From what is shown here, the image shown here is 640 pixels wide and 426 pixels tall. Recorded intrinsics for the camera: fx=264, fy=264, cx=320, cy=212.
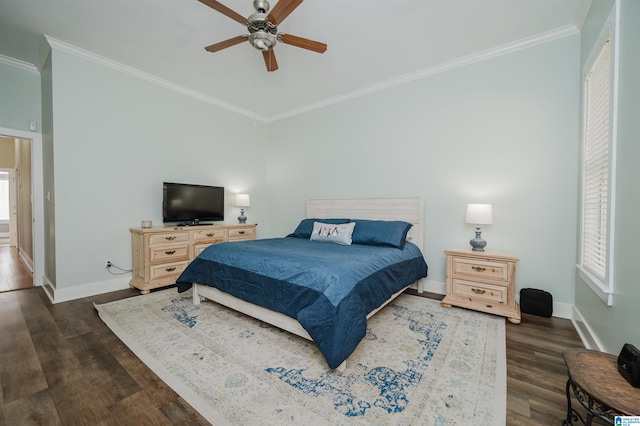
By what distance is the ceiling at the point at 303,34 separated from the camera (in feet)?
7.94

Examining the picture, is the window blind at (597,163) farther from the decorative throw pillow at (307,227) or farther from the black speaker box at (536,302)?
the decorative throw pillow at (307,227)

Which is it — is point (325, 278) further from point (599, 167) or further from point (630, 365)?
point (599, 167)

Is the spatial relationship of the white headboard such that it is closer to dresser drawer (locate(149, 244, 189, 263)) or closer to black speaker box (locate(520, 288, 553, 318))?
black speaker box (locate(520, 288, 553, 318))

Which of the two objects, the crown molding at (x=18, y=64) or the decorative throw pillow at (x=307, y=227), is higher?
the crown molding at (x=18, y=64)

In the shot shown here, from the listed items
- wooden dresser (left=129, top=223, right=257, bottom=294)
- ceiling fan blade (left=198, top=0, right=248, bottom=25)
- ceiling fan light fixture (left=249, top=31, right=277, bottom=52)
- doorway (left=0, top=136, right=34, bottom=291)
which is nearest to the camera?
ceiling fan blade (left=198, top=0, right=248, bottom=25)

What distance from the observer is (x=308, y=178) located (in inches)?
189

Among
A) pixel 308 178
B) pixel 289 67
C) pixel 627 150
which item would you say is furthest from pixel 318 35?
pixel 627 150

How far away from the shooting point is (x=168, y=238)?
355 cm

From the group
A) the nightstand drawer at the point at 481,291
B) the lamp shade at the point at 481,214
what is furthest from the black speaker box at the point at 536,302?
the lamp shade at the point at 481,214

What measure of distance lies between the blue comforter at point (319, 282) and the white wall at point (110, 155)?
1400 millimetres

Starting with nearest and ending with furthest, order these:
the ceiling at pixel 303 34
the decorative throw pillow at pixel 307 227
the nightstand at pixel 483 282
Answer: the ceiling at pixel 303 34, the nightstand at pixel 483 282, the decorative throw pillow at pixel 307 227

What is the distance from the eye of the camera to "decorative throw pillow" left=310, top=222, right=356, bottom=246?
11.1ft

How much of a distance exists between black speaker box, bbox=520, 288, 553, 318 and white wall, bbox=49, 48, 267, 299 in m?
4.62

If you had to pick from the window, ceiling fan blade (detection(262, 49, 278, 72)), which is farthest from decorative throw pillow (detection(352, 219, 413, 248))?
ceiling fan blade (detection(262, 49, 278, 72))
